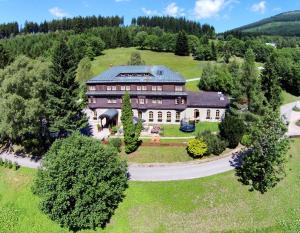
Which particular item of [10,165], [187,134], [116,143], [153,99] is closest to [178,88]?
[153,99]

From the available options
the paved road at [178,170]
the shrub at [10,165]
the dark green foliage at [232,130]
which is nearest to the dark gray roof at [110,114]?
the paved road at [178,170]

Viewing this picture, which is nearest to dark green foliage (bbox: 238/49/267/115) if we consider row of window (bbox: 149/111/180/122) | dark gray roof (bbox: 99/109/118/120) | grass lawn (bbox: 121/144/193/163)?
row of window (bbox: 149/111/180/122)

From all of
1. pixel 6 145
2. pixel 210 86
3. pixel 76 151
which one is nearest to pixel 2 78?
pixel 6 145

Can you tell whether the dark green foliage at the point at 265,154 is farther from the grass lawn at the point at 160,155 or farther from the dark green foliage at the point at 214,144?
the grass lawn at the point at 160,155

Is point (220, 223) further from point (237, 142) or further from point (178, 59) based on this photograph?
point (178, 59)

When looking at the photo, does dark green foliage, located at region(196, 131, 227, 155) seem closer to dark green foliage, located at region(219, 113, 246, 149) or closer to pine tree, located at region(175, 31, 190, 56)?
dark green foliage, located at region(219, 113, 246, 149)

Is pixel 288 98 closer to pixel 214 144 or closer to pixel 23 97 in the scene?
pixel 214 144
